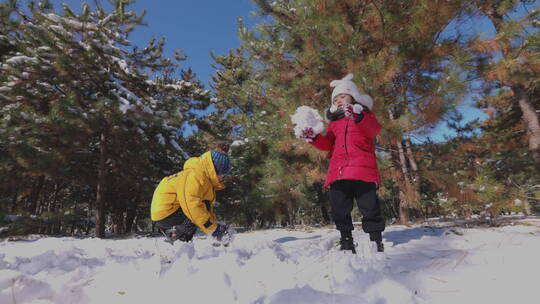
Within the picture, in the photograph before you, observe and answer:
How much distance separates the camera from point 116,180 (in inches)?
338

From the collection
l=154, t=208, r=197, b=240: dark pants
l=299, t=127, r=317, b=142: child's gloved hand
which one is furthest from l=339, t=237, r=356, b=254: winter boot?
l=154, t=208, r=197, b=240: dark pants

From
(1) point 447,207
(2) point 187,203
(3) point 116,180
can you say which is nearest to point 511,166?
(1) point 447,207

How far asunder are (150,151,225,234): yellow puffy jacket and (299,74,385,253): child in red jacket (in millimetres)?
1073

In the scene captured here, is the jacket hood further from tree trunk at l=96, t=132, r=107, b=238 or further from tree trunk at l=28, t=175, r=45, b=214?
tree trunk at l=28, t=175, r=45, b=214

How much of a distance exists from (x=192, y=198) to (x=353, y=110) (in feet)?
5.41

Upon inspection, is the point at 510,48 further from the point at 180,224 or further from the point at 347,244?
the point at 180,224

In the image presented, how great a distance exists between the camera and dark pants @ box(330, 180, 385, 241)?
6.78 feet

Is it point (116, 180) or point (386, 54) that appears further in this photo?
point (116, 180)

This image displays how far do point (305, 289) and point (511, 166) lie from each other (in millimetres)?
7442

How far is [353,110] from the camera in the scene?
225cm

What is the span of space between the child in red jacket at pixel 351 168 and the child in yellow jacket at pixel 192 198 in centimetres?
102

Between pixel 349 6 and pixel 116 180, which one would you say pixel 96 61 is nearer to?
pixel 116 180

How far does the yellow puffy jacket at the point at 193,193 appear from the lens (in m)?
2.45

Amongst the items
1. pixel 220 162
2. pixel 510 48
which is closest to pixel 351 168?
pixel 220 162
